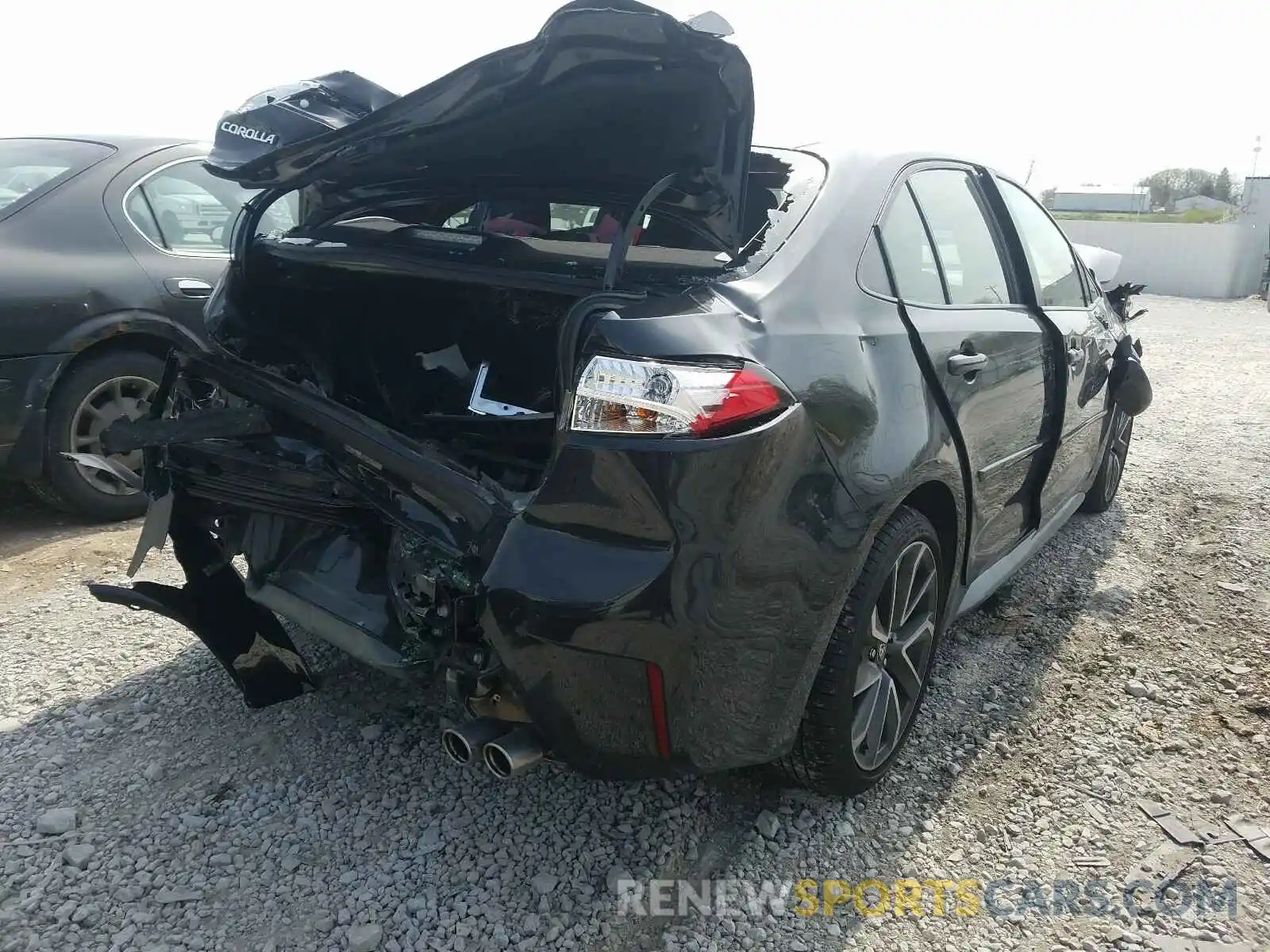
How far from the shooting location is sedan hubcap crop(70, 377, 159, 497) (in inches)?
167

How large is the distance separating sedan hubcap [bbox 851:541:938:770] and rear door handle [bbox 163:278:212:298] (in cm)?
359

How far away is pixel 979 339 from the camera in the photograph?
2.72 meters

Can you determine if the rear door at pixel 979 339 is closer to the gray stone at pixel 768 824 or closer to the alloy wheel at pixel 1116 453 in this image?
the gray stone at pixel 768 824

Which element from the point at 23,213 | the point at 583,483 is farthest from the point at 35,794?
the point at 23,213

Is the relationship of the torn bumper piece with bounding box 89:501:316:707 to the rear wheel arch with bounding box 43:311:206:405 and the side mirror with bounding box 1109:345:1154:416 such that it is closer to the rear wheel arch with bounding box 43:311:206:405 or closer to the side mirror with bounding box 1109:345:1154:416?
the rear wheel arch with bounding box 43:311:206:405

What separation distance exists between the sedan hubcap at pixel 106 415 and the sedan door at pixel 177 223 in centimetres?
38

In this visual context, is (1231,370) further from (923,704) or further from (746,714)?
(746,714)

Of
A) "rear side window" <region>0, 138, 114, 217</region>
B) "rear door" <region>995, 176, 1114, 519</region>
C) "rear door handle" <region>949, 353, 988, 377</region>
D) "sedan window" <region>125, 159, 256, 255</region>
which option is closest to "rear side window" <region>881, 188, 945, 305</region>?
"rear door handle" <region>949, 353, 988, 377</region>

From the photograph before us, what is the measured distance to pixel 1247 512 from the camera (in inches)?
199

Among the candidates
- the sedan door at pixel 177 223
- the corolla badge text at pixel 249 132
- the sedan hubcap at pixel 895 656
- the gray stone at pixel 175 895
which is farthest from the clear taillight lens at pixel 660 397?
the sedan door at pixel 177 223

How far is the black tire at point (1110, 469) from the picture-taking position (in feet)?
15.3

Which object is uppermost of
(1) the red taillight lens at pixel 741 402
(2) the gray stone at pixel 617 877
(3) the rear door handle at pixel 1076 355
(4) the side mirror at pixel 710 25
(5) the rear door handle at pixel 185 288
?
(4) the side mirror at pixel 710 25

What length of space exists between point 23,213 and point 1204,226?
26766 mm

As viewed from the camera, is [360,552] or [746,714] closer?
[746,714]
